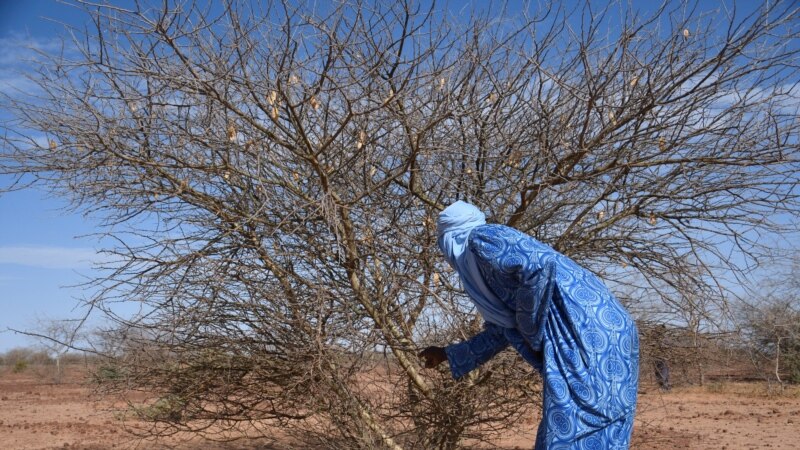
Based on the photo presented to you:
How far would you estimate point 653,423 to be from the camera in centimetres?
1192

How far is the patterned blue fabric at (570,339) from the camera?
8.05ft

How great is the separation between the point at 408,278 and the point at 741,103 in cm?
204

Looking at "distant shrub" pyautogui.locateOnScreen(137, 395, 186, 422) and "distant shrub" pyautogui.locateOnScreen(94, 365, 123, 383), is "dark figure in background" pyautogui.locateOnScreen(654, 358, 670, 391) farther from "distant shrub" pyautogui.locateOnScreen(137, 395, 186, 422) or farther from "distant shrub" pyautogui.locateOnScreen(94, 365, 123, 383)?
"distant shrub" pyautogui.locateOnScreen(94, 365, 123, 383)

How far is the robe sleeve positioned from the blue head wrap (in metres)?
0.18

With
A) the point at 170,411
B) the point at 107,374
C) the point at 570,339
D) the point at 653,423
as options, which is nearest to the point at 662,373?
the point at 170,411

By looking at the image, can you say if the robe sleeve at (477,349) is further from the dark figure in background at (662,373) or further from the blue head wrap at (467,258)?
the dark figure in background at (662,373)

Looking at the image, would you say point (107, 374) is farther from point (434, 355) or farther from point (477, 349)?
point (477, 349)

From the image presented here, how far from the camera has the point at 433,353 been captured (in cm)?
319

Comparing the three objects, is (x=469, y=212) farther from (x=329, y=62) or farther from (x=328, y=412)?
(x=328, y=412)

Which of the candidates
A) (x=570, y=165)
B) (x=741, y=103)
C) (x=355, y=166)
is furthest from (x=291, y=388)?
(x=741, y=103)

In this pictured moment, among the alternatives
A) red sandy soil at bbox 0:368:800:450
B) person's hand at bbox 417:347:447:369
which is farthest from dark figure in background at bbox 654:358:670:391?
person's hand at bbox 417:347:447:369

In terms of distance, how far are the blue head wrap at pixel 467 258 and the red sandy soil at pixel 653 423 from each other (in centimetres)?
282

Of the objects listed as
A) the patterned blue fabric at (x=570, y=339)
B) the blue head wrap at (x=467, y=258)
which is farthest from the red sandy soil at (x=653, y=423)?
the patterned blue fabric at (x=570, y=339)

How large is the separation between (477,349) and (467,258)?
→ 47 centimetres
